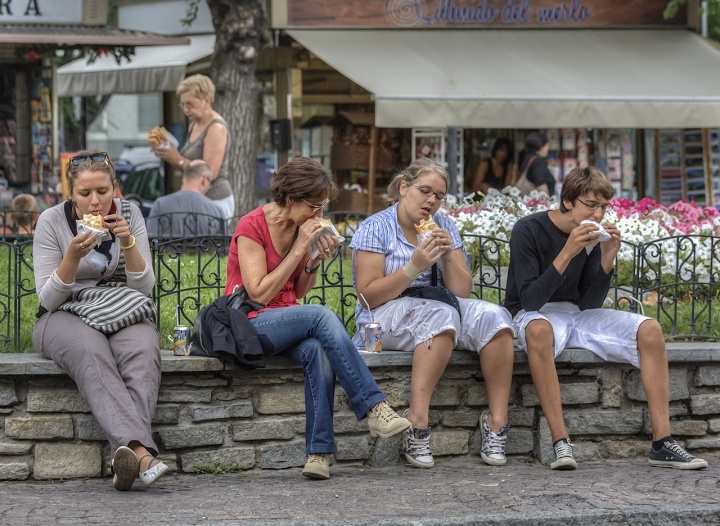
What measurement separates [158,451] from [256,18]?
8105 mm

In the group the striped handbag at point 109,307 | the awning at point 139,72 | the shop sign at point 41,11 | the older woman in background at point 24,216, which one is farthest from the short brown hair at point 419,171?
the awning at point 139,72

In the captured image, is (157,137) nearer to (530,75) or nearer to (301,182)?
(301,182)

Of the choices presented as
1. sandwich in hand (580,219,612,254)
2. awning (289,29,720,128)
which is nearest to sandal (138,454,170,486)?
sandwich in hand (580,219,612,254)

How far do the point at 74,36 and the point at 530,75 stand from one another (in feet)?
16.0

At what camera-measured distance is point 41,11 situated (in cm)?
1487

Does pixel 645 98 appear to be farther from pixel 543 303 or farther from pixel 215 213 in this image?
pixel 543 303

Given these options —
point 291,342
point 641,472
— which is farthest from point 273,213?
point 641,472

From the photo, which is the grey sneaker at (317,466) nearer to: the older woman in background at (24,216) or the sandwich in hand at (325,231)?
the sandwich in hand at (325,231)

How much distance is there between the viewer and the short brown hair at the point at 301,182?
21.1ft

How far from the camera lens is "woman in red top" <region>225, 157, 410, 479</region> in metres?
6.19

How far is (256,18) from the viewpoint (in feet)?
45.2

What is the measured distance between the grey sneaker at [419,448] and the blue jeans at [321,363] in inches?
18.9

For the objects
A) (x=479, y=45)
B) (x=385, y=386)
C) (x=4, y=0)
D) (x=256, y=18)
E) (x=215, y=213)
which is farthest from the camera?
(x=479, y=45)

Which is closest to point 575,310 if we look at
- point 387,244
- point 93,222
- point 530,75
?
point 387,244
